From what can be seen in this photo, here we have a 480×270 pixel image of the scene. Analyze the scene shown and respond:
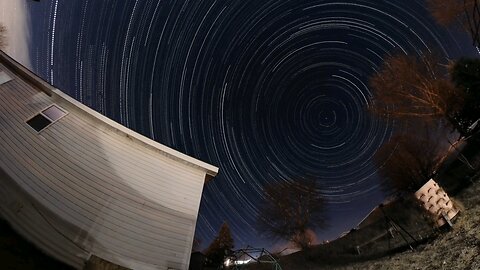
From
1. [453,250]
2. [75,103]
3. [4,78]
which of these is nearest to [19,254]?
[75,103]

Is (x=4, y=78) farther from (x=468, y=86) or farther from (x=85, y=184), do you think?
(x=468, y=86)

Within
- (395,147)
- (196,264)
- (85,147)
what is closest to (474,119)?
(395,147)

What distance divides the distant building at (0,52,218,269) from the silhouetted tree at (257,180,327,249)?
2079 centimetres

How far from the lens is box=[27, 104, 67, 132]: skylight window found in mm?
9344

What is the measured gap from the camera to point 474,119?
62.7 feet

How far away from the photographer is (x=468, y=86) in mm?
18547

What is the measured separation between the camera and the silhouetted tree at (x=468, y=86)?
1845cm

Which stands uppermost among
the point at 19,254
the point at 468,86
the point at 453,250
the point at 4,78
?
the point at 468,86

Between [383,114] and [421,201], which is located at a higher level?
[383,114]

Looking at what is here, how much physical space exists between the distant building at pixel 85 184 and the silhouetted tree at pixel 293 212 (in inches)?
818

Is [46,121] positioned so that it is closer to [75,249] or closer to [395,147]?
[75,249]

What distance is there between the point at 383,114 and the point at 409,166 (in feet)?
Result: 20.2

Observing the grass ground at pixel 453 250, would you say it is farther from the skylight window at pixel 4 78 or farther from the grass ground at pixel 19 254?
the skylight window at pixel 4 78

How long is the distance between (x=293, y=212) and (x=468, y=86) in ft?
61.1
